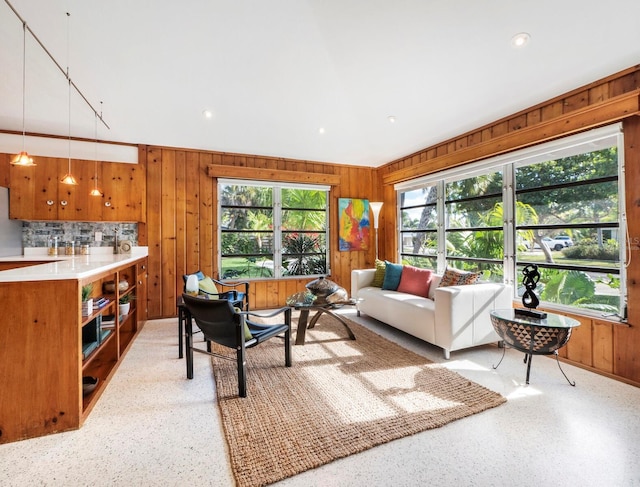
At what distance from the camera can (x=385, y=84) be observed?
3.61 m

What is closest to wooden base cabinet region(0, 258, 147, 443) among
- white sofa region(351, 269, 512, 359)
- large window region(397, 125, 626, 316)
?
white sofa region(351, 269, 512, 359)

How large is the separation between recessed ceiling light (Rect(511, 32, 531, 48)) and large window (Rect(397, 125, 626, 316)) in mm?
1071

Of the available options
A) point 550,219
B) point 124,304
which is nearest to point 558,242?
point 550,219

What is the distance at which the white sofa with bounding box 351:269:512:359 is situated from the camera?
10.2 ft

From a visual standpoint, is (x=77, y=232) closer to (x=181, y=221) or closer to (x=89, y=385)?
(x=181, y=221)

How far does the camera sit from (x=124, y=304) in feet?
12.4

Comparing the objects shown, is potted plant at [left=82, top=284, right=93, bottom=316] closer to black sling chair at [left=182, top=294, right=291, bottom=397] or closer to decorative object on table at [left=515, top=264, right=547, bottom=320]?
black sling chair at [left=182, top=294, right=291, bottom=397]

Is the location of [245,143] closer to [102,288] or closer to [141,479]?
[102,288]

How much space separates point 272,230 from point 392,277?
2194 mm

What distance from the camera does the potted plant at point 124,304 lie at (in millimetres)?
3711

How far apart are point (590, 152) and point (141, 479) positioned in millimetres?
4329

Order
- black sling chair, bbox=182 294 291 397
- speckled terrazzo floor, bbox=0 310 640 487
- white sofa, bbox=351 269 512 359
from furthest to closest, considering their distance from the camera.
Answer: white sofa, bbox=351 269 512 359 < black sling chair, bbox=182 294 291 397 < speckled terrazzo floor, bbox=0 310 640 487

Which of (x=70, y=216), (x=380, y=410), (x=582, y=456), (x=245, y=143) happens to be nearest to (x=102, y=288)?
(x=70, y=216)

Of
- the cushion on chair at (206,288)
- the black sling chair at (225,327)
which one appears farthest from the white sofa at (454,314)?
the cushion on chair at (206,288)
